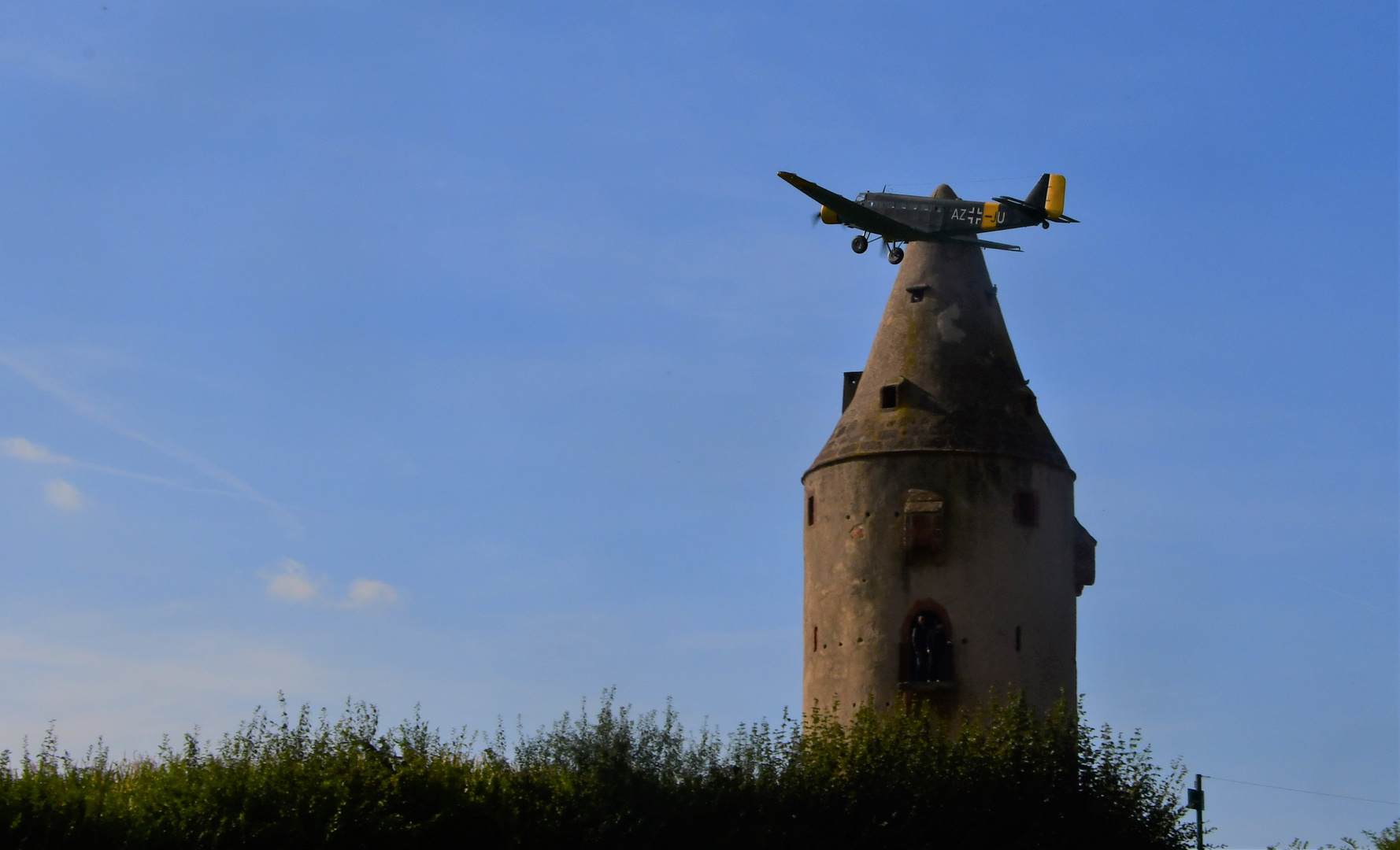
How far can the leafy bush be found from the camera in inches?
1120

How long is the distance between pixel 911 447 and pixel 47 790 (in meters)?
17.5

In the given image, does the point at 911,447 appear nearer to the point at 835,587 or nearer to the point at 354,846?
the point at 835,587

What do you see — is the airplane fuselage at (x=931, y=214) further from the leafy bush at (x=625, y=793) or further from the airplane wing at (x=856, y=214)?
the leafy bush at (x=625, y=793)

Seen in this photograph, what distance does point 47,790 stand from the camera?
2866 centimetres

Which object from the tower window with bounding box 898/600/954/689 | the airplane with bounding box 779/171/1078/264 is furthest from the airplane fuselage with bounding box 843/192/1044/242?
the tower window with bounding box 898/600/954/689

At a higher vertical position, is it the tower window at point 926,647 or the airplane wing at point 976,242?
the airplane wing at point 976,242

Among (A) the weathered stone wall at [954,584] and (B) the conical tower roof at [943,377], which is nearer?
(A) the weathered stone wall at [954,584]

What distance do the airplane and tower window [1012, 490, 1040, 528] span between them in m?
5.39

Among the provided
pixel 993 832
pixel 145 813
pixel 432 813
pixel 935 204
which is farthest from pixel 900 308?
pixel 145 813

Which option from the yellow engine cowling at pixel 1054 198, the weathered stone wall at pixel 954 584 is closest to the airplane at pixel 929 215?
the yellow engine cowling at pixel 1054 198

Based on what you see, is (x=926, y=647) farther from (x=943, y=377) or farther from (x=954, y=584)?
(x=943, y=377)

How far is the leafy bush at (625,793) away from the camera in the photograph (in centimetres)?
2845

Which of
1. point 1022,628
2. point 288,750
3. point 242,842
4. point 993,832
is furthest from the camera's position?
point 1022,628

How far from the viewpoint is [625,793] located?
99.3 ft
